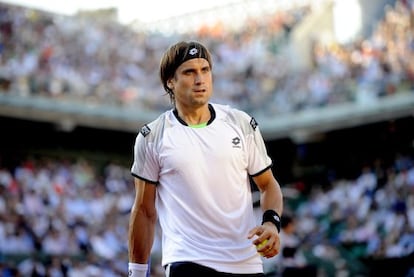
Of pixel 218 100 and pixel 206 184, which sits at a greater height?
pixel 206 184

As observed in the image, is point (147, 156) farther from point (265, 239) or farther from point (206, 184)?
point (265, 239)

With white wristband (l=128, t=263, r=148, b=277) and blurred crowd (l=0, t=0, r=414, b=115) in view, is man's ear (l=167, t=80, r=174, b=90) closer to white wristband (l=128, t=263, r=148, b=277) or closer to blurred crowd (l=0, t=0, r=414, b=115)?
white wristband (l=128, t=263, r=148, b=277)

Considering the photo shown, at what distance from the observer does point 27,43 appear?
22.5 m

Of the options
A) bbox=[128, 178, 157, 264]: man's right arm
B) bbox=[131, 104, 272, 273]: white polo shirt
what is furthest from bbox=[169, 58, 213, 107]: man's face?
bbox=[128, 178, 157, 264]: man's right arm

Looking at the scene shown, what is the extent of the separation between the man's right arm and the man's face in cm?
54

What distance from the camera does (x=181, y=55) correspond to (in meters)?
5.29

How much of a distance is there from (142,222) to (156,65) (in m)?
19.7

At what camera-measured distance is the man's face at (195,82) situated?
5.23 m

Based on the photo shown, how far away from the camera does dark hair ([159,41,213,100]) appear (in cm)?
527

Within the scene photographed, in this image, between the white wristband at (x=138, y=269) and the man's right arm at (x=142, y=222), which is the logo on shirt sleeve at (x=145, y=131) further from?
the white wristband at (x=138, y=269)

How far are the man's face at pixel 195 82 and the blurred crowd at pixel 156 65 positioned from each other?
16.6 m

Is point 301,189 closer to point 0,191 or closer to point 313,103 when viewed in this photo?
point 313,103

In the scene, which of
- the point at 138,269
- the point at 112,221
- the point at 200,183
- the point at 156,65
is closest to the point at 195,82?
the point at 200,183

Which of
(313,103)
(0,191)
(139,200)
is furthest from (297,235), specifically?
(139,200)
